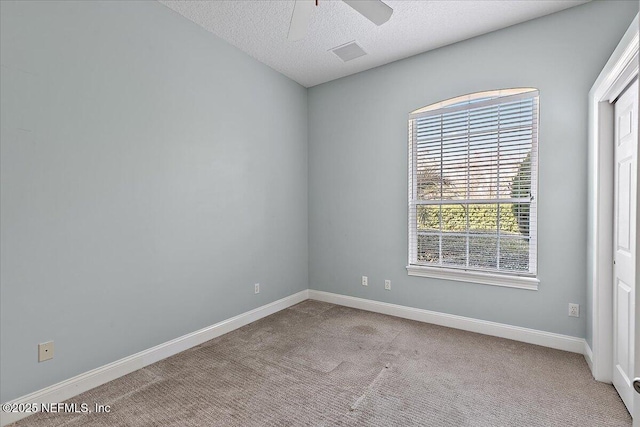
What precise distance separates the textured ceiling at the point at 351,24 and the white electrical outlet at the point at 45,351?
2.71 m

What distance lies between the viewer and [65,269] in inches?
81.7

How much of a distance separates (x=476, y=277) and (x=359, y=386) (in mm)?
1729

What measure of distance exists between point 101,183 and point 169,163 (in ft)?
1.88

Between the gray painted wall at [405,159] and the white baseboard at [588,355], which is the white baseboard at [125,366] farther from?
the white baseboard at [588,355]

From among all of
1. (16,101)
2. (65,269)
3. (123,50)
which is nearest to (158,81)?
(123,50)

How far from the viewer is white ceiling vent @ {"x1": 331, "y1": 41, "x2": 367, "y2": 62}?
323cm

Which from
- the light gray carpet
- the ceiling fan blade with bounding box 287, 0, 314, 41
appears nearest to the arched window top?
the ceiling fan blade with bounding box 287, 0, 314, 41

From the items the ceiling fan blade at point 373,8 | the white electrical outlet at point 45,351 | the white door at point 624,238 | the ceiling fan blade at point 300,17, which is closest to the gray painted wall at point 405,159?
the white door at point 624,238

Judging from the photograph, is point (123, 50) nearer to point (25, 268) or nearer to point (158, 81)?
point (158, 81)

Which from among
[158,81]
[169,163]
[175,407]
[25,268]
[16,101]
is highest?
[158,81]

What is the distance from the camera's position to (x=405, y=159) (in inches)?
141

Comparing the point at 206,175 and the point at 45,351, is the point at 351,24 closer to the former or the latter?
the point at 206,175

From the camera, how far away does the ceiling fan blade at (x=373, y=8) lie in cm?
176

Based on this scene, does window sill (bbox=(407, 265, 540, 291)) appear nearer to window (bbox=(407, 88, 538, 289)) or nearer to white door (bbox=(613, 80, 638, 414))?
window (bbox=(407, 88, 538, 289))
